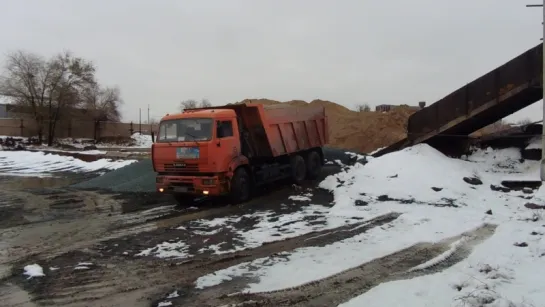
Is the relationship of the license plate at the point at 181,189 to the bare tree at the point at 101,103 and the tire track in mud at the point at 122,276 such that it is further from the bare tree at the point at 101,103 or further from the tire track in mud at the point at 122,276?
the bare tree at the point at 101,103

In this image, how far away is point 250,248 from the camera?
8.37m

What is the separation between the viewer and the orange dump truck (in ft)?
41.8

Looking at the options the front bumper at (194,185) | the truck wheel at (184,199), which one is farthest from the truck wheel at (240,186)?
the truck wheel at (184,199)

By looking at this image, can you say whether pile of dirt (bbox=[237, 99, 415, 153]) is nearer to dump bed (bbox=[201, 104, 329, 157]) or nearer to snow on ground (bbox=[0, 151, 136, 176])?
snow on ground (bbox=[0, 151, 136, 176])

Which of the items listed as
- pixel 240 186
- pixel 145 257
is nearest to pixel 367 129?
pixel 240 186

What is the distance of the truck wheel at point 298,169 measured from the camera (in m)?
16.7

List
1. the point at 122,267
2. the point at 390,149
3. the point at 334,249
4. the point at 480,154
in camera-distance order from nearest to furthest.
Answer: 1. the point at 122,267
2. the point at 334,249
3. the point at 480,154
4. the point at 390,149

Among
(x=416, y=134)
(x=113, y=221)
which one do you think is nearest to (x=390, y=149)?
(x=416, y=134)

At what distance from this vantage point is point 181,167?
1295 centimetres

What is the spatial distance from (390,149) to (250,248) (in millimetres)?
12672

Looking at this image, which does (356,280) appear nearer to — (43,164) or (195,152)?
(195,152)

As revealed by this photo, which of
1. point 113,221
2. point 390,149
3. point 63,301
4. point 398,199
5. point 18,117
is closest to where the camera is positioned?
point 63,301

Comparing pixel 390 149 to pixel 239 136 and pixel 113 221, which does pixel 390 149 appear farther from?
pixel 113 221

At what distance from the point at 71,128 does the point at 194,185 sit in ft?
152
